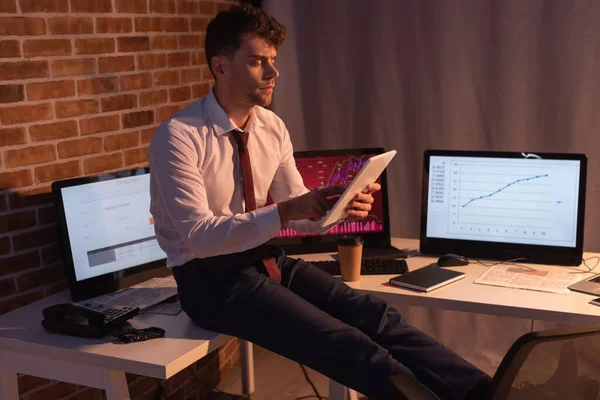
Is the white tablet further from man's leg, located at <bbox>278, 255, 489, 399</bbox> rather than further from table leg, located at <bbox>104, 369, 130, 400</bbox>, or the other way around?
table leg, located at <bbox>104, 369, 130, 400</bbox>

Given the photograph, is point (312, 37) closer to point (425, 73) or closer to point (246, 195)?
point (425, 73)

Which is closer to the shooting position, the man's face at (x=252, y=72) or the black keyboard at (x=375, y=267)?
the man's face at (x=252, y=72)

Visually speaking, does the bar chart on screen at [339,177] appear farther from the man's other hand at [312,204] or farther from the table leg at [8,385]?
the table leg at [8,385]

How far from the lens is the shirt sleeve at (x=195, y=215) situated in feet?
6.59

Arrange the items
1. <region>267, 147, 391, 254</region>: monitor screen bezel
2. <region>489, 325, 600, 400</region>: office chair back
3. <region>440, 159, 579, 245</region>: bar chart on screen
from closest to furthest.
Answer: <region>489, 325, 600, 400</region>: office chair back → <region>440, 159, 579, 245</region>: bar chart on screen → <region>267, 147, 391, 254</region>: monitor screen bezel

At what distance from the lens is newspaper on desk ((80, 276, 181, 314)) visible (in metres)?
2.24

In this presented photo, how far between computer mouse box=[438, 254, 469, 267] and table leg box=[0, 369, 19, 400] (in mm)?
1381

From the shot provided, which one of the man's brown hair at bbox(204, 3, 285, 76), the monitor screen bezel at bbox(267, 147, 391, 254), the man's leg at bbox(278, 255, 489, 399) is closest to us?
the man's leg at bbox(278, 255, 489, 399)

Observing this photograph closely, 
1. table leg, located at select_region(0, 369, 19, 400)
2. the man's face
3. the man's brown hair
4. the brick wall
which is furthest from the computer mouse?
table leg, located at select_region(0, 369, 19, 400)

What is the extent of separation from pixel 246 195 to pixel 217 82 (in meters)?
0.36

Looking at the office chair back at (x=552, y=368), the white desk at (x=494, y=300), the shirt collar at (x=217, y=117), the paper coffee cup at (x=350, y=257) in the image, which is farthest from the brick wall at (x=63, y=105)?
the office chair back at (x=552, y=368)

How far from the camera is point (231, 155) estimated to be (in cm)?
222

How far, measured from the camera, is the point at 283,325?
1986mm

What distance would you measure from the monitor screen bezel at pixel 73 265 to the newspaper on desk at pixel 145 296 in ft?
0.12
